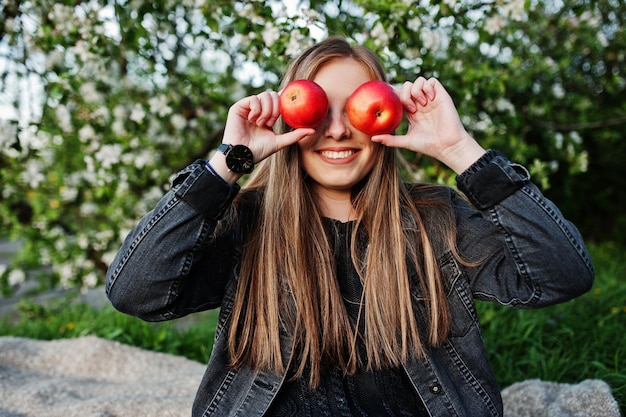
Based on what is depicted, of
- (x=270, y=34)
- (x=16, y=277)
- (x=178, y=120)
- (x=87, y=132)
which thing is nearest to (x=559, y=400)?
(x=270, y=34)

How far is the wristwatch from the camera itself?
164cm

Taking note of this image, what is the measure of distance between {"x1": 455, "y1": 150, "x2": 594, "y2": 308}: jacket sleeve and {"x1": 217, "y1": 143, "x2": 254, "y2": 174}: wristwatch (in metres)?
0.59

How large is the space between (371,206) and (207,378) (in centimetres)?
72

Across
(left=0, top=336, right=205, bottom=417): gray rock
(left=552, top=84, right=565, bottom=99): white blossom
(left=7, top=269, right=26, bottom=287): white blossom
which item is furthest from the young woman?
(left=552, top=84, right=565, bottom=99): white blossom

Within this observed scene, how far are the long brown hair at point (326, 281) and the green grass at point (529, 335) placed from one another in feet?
3.94

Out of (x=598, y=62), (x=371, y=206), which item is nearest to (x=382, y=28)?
(x=371, y=206)

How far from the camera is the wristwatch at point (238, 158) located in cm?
164

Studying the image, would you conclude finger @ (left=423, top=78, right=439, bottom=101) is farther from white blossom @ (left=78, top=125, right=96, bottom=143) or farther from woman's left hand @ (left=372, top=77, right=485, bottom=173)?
white blossom @ (left=78, top=125, right=96, bottom=143)

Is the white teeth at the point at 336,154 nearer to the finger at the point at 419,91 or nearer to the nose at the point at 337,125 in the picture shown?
the nose at the point at 337,125

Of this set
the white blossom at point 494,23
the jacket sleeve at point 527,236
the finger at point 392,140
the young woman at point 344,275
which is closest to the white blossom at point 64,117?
the young woman at point 344,275

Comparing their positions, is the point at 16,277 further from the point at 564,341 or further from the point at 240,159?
the point at 564,341

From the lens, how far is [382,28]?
7.89 ft

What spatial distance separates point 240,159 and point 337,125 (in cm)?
31

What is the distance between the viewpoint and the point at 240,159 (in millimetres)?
1653
